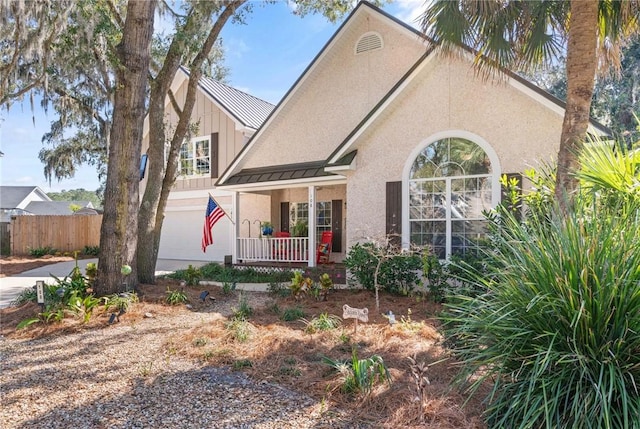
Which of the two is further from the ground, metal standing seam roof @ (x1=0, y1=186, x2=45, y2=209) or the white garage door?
metal standing seam roof @ (x1=0, y1=186, x2=45, y2=209)

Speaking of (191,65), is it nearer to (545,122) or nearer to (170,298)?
(170,298)

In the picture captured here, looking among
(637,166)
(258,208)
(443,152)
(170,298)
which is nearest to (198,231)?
(258,208)

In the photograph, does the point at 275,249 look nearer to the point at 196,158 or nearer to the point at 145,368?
the point at 196,158

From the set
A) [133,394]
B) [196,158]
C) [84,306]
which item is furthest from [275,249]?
[133,394]

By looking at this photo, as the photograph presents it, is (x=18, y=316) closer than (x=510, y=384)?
No

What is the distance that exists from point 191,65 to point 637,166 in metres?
10.5

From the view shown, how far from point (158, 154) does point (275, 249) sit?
4.84 metres

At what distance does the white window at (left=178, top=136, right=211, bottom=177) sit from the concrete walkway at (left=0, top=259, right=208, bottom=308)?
4.19m

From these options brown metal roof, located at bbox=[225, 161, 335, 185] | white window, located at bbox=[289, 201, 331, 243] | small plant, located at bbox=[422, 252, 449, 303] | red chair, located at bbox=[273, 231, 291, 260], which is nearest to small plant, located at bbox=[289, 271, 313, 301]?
small plant, located at bbox=[422, 252, 449, 303]

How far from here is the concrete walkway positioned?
11.0 m

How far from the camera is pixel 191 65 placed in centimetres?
1149

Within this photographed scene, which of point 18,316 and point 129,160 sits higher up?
point 129,160

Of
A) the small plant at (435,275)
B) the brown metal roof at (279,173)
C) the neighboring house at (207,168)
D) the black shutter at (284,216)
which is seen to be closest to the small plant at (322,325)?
the small plant at (435,275)

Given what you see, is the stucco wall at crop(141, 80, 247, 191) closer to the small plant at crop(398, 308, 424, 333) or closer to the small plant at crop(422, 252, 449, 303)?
the small plant at crop(422, 252, 449, 303)
